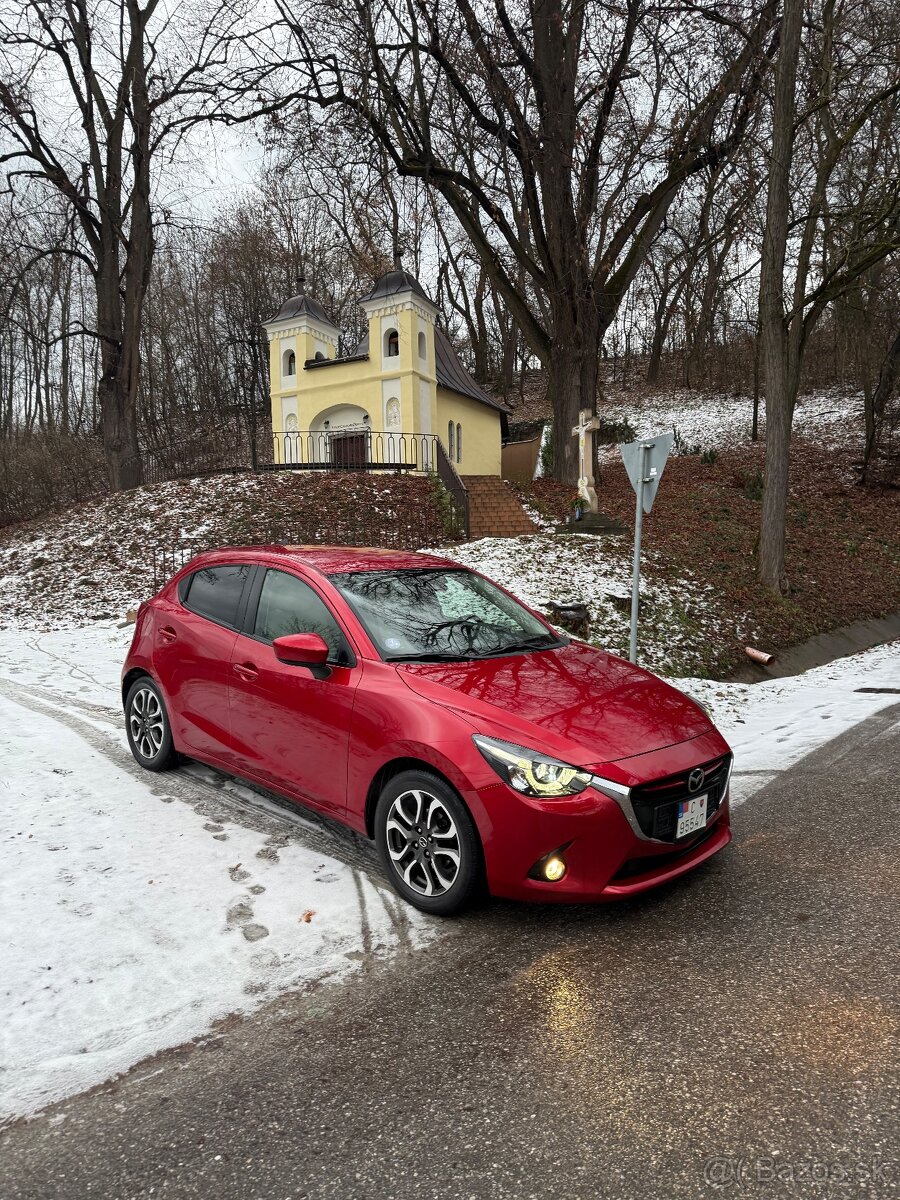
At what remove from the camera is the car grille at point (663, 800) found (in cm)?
308

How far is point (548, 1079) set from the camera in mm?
2338

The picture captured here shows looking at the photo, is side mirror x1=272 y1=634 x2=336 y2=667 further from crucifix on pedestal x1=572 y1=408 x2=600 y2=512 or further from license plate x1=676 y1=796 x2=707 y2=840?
crucifix on pedestal x1=572 y1=408 x2=600 y2=512

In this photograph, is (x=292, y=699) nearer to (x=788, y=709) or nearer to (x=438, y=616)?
(x=438, y=616)

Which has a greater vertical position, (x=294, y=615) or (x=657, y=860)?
(x=294, y=615)

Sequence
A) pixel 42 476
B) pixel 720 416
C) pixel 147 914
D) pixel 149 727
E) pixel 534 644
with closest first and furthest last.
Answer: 1. pixel 147 914
2. pixel 534 644
3. pixel 149 727
4. pixel 42 476
5. pixel 720 416

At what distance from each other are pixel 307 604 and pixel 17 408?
40.8 metres

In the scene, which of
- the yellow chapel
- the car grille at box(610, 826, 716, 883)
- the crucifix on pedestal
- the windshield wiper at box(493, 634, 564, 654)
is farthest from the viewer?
the yellow chapel

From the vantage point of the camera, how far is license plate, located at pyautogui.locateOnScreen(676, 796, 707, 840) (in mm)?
3262

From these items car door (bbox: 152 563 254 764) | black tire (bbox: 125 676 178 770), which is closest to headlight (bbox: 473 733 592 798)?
car door (bbox: 152 563 254 764)

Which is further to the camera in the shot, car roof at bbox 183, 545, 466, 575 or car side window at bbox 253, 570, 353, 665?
car roof at bbox 183, 545, 466, 575

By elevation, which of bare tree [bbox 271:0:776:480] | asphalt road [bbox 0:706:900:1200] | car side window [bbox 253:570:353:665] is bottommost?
asphalt road [bbox 0:706:900:1200]

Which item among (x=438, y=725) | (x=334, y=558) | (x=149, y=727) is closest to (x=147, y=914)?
(x=438, y=725)

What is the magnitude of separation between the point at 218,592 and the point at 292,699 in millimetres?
1216

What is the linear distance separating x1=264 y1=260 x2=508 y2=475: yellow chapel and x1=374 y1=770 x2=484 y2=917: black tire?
19.5 m
